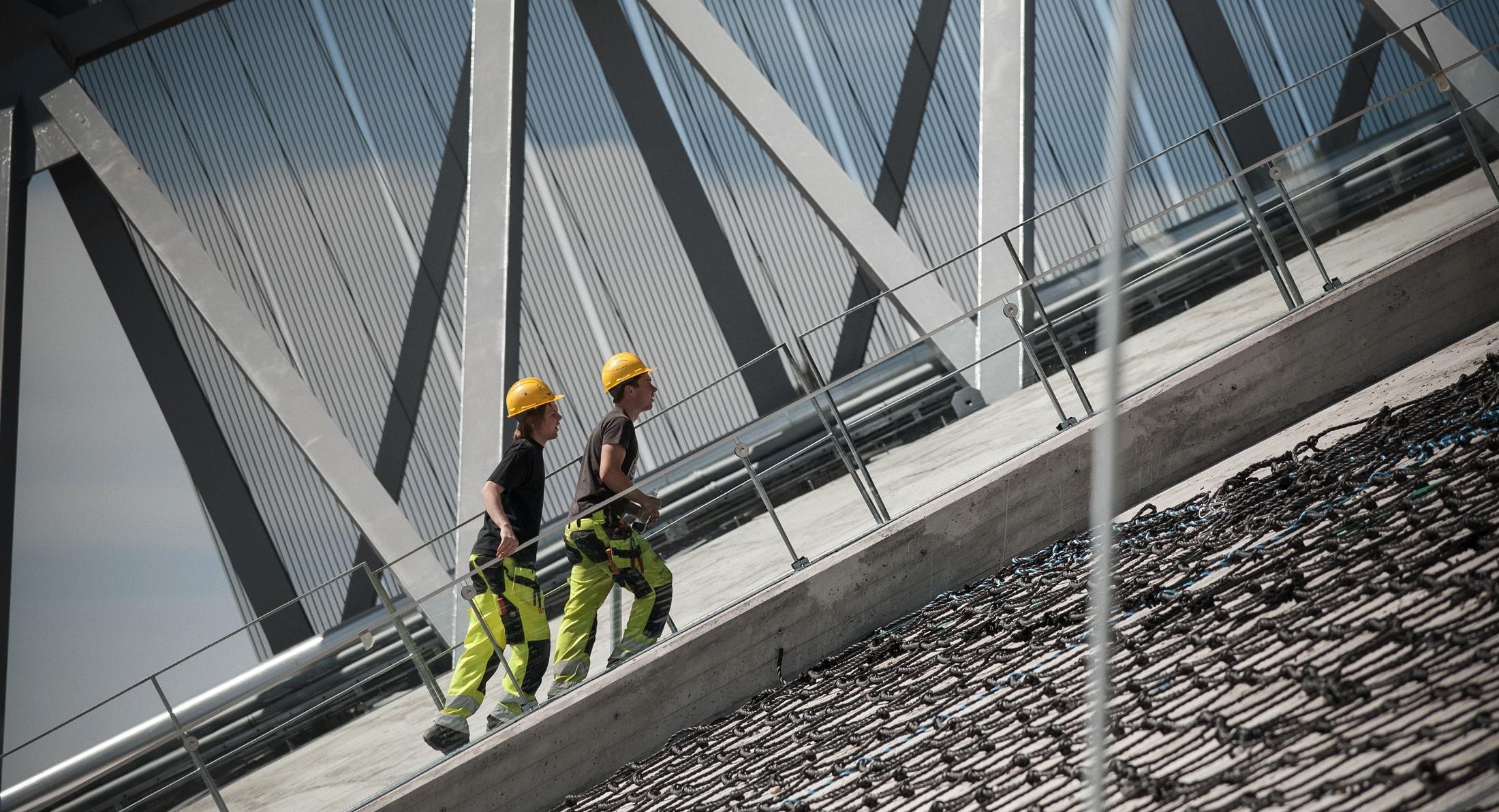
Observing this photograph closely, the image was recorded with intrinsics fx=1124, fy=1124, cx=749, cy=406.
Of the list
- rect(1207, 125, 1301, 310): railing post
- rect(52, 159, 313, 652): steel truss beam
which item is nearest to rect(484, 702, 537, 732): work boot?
rect(1207, 125, 1301, 310): railing post

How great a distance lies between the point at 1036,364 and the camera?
6332mm

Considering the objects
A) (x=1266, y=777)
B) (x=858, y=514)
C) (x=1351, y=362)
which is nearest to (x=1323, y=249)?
(x=1351, y=362)

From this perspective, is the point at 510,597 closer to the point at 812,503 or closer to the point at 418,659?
the point at 418,659

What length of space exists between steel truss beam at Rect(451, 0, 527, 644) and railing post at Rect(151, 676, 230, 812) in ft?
14.8

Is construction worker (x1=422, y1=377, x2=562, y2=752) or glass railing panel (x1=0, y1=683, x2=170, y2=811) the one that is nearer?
construction worker (x1=422, y1=377, x2=562, y2=752)

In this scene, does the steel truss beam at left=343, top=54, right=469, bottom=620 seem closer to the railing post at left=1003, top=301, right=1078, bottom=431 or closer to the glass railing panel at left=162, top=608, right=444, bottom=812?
the glass railing panel at left=162, top=608, right=444, bottom=812

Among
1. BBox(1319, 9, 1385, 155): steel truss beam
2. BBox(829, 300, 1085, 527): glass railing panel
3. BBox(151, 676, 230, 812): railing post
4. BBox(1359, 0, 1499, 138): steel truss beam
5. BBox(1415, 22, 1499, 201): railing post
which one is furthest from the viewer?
BBox(1319, 9, 1385, 155): steel truss beam

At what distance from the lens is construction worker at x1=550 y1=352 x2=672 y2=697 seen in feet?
18.9

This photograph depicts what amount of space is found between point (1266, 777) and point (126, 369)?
11.9 metres

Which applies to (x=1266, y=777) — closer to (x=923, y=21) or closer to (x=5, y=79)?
(x=923, y=21)

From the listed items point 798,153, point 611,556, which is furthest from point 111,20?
point 611,556

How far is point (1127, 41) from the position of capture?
2682 mm

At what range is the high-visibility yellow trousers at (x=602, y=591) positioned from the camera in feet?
18.9

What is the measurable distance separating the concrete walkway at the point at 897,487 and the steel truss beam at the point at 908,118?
5.91 meters
